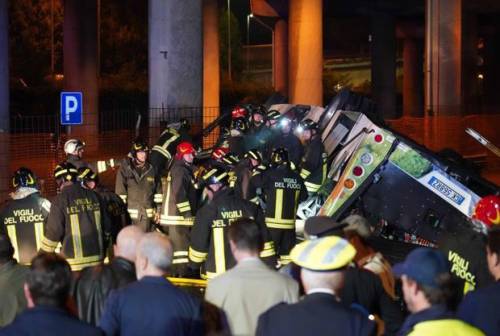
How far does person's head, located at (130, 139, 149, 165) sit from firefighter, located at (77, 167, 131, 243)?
115 cm

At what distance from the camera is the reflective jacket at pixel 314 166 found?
1424 cm

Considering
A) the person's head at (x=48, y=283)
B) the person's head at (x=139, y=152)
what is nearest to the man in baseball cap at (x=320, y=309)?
the person's head at (x=48, y=283)

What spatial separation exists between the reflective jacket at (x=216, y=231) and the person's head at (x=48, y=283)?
4.71 m

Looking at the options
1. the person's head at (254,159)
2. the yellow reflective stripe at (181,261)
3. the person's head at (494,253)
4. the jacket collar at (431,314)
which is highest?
the person's head at (254,159)

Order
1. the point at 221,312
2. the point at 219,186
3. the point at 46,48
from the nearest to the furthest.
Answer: the point at 221,312
the point at 219,186
the point at 46,48

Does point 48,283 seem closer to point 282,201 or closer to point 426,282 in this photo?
point 426,282

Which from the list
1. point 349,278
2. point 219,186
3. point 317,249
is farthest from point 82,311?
point 219,186

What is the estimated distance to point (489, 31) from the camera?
6850cm

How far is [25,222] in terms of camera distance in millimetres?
10477

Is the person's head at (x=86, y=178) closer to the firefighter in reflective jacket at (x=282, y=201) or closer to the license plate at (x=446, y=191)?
the firefighter in reflective jacket at (x=282, y=201)

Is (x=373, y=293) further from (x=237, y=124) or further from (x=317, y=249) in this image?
(x=237, y=124)

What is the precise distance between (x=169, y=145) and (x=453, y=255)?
8.61m

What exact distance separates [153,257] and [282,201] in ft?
21.3

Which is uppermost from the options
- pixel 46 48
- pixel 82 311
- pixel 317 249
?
pixel 46 48
